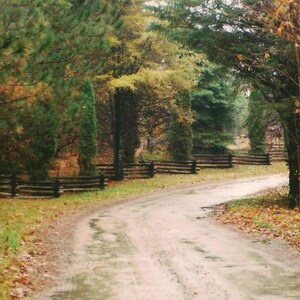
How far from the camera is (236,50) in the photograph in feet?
53.8

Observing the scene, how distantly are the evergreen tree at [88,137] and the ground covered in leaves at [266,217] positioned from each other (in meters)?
10.6

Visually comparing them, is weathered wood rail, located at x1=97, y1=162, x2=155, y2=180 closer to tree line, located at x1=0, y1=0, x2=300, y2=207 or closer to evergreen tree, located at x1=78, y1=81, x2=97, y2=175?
tree line, located at x1=0, y1=0, x2=300, y2=207

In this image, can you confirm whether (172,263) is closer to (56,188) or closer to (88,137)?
(56,188)

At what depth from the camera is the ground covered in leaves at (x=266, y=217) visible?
12.0 meters

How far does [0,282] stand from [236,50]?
11.9m

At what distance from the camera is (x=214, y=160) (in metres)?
36.8

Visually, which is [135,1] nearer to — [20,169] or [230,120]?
[20,169]

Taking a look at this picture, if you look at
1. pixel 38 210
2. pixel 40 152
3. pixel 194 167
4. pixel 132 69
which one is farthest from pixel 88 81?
pixel 194 167

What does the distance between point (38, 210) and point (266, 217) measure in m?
9.09

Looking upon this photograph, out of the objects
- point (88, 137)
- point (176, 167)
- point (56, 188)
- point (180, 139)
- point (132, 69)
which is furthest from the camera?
point (180, 139)

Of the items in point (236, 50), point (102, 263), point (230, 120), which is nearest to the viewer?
point (102, 263)

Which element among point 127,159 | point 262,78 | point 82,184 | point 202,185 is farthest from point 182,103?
point 262,78

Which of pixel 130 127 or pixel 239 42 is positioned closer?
pixel 239 42

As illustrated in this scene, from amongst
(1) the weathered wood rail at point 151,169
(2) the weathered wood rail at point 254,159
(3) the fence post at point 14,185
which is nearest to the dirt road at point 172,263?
(3) the fence post at point 14,185
